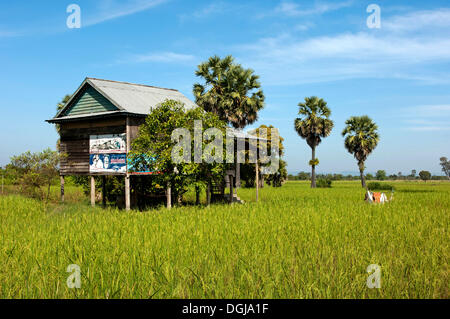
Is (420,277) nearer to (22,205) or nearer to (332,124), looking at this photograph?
(22,205)

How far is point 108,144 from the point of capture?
19.4m

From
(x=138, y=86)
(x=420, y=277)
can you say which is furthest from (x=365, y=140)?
(x=420, y=277)

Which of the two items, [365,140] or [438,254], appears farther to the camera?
[365,140]

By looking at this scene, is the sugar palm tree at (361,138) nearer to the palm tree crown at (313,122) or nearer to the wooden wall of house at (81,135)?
the palm tree crown at (313,122)

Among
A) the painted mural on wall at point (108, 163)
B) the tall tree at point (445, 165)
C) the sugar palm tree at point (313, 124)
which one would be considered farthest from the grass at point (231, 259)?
the tall tree at point (445, 165)

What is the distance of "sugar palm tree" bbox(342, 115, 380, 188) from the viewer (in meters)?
53.0

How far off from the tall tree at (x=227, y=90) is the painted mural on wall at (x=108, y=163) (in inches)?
631

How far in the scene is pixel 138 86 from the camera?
895 inches

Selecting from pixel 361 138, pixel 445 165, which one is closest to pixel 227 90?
pixel 361 138

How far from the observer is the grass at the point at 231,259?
5844 millimetres

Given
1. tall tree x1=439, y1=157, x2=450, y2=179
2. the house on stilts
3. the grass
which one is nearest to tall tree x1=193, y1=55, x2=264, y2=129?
the house on stilts

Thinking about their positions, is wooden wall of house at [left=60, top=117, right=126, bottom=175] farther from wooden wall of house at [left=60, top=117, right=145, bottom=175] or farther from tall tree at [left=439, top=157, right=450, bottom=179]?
tall tree at [left=439, top=157, right=450, bottom=179]

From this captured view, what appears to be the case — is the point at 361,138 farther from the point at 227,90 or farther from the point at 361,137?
the point at 227,90

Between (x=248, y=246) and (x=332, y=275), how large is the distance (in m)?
2.63
